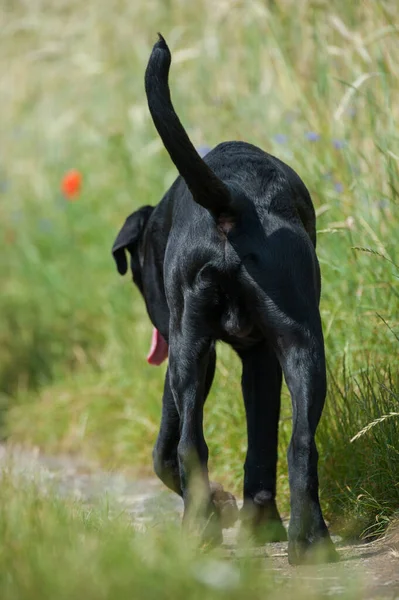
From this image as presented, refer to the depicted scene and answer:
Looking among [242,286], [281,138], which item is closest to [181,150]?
[242,286]

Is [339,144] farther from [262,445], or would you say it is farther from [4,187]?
[4,187]

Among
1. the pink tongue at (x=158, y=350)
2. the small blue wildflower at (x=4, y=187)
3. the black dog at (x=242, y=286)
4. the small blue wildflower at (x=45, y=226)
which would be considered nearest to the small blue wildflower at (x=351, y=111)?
the pink tongue at (x=158, y=350)

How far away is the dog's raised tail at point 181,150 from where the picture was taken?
2961mm

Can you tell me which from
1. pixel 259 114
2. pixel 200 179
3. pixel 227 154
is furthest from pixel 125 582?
pixel 259 114

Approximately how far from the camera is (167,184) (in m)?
6.50

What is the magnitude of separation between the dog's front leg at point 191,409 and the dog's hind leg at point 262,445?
35 cm

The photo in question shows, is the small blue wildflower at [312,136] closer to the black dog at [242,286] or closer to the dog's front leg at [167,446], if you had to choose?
the black dog at [242,286]

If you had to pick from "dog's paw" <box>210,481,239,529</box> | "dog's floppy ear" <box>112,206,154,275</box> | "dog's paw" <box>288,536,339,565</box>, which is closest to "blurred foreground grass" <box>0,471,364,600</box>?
"dog's paw" <box>288,536,339,565</box>

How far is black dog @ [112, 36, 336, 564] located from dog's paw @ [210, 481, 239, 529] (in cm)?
37

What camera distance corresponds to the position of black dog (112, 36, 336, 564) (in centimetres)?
295

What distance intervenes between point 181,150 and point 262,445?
1.11 meters

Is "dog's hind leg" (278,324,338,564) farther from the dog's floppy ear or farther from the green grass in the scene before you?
the dog's floppy ear

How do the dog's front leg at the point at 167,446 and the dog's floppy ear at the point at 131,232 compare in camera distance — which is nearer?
the dog's front leg at the point at 167,446

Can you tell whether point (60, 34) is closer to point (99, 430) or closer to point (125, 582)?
point (99, 430)
